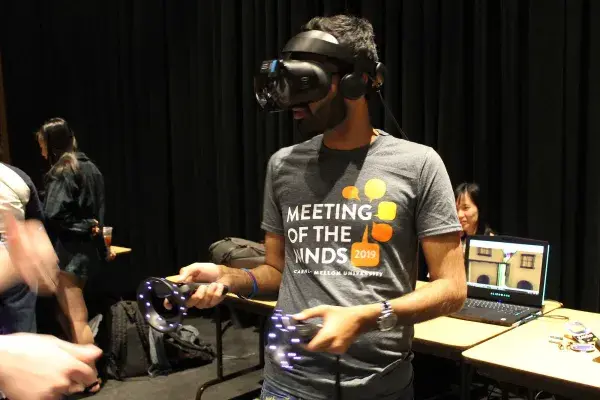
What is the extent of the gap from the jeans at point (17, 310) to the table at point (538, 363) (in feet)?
5.27

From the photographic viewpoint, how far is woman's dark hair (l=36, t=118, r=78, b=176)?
3.72 meters

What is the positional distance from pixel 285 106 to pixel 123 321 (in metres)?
3.01

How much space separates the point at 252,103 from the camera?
493cm

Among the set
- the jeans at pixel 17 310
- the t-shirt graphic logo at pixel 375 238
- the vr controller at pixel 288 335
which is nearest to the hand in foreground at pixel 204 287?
the vr controller at pixel 288 335

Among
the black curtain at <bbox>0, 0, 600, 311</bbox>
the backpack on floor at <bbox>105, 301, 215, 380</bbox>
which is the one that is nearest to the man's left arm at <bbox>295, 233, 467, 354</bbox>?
the black curtain at <bbox>0, 0, 600, 311</bbox>

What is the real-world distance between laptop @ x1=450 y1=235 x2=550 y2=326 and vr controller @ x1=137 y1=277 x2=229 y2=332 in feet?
5.53

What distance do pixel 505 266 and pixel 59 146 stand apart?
2.73 meters

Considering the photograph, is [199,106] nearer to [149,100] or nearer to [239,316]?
[149,100]

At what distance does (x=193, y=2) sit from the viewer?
5.34 meters

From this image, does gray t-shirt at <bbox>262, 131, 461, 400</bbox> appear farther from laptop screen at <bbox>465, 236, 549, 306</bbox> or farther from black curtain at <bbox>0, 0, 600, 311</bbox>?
black curtain at <bbox>0, 0, 600, 311</bbox>

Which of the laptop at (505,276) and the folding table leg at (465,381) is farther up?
the laptop at (505,276)

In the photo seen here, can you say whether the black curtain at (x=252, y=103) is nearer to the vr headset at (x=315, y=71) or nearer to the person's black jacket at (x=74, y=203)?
the person's black jacket at (x=74, y=203)

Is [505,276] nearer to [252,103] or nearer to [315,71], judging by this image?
[315,71]

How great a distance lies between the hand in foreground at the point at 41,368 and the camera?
2.52 ft
